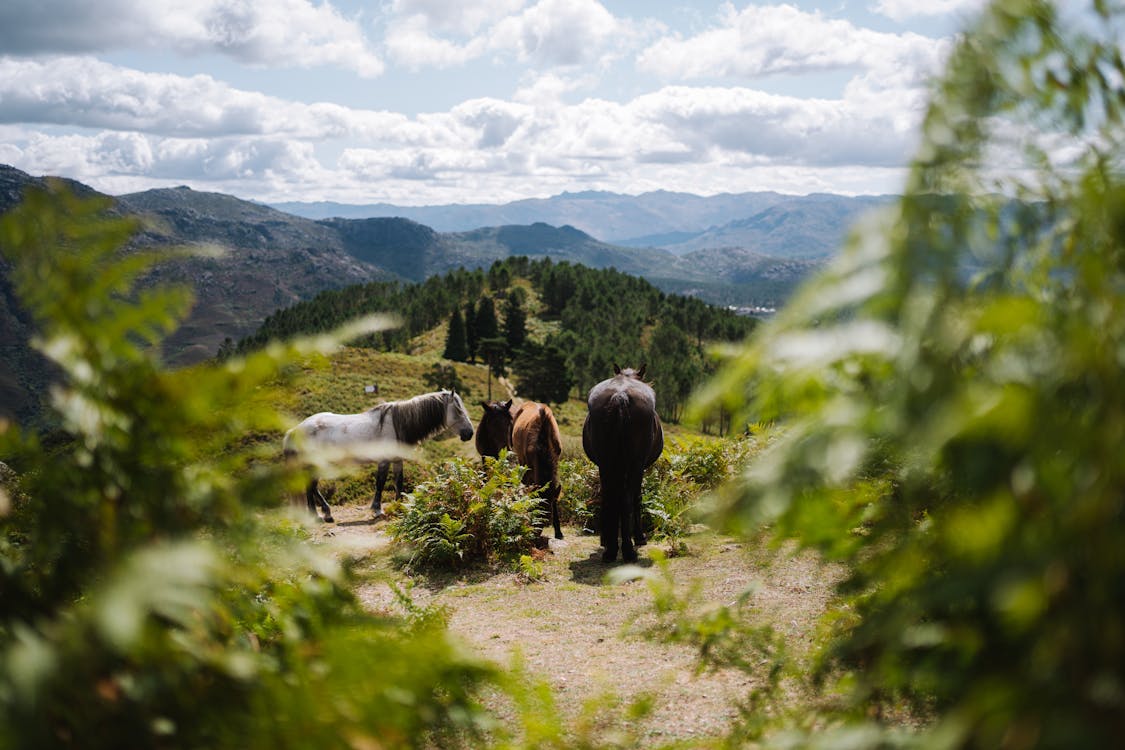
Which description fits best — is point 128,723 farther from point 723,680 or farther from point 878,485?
point 723,680

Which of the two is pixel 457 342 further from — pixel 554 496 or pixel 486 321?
pixel 554 496

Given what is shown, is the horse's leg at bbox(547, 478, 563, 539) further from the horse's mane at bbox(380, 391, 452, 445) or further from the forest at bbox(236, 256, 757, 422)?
the forest at bbox(236, 256, 757, 422)

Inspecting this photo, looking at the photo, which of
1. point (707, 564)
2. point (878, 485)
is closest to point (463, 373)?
point (707, 564)

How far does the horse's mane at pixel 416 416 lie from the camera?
15.4 meters

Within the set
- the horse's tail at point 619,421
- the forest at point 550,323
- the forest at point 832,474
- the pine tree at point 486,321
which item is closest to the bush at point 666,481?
the horse's tail at point 619,421

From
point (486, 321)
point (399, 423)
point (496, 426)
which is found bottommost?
point (486, 321)

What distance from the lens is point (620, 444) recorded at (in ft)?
30.3

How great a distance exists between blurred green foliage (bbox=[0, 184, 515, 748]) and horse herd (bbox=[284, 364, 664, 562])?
654 cm

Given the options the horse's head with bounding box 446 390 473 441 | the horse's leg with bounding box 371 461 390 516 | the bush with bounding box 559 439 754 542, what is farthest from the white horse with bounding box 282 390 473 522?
the bush with bounding box 559 439 754 542

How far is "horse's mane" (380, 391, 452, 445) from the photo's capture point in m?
15.4

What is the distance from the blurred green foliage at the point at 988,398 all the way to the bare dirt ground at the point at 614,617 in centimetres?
45

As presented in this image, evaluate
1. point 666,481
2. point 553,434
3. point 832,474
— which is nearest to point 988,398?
point 832,474

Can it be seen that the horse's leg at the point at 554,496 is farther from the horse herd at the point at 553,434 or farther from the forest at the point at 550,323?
the forest at the point at 550,323

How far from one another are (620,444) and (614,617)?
2.66 m
